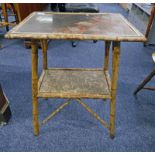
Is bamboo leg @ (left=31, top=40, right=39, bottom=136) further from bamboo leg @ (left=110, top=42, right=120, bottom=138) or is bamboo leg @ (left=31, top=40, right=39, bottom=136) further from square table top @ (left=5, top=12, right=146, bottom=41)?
bamboo leg @ (left=110, top=42, right=120, bottom=138)

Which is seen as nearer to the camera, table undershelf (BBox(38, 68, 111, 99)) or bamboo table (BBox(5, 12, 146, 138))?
bamboo table (BBox(5, 12, 146, 138))

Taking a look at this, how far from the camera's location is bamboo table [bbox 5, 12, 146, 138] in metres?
0.94

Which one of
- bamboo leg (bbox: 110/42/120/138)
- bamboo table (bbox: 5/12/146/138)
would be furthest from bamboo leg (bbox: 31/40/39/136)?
bamboo leg (bbox: 110/42/120/138)

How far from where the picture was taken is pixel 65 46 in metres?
2.66

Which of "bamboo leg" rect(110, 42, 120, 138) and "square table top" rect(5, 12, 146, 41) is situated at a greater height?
"square table top" rect(5, 12, 146, 41)

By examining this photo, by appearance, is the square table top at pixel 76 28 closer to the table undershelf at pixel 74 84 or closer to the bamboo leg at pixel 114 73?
the bamboo leg at pixel 114 73

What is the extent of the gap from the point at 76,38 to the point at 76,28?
0.45ft

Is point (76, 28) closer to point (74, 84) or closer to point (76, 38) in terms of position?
point (76, 38)

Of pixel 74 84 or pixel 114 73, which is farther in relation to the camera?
pixel 74 84

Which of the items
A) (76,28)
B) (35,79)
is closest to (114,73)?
(76,28)

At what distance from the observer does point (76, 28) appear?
3.42ft

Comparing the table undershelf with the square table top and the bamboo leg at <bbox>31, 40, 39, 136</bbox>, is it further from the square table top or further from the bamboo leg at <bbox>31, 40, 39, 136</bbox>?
the square table top

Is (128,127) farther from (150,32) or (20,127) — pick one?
(150,32)

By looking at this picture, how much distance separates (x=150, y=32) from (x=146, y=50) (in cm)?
21
